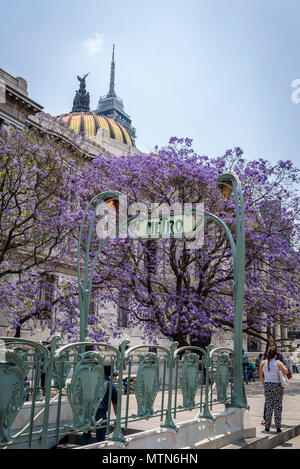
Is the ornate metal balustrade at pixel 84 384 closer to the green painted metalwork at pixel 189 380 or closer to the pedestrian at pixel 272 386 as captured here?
the green painted metalwork at pixel 189 380

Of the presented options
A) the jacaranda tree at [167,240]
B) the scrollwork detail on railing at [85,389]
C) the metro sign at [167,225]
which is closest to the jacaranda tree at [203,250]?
the jacaranda tree at [167,240]

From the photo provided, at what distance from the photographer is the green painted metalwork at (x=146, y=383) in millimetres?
5941

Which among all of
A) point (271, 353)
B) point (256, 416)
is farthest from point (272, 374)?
point (256, 416)

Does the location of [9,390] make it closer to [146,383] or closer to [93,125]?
[146,383]

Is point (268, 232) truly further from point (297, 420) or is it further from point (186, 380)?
point (186, 380)

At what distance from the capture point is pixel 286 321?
A: 22.3m

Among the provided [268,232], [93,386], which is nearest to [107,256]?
[268,232]

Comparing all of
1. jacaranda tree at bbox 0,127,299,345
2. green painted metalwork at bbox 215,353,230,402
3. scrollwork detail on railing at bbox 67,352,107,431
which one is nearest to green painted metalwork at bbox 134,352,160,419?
scrollwork detail on railing at bbox 67,352,107,431

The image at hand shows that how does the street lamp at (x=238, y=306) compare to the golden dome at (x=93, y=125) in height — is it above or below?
below

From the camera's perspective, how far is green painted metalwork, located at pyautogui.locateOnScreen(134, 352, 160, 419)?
594 centimetres

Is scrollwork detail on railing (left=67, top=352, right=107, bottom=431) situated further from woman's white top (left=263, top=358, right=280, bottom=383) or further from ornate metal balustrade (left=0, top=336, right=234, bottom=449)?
woman's white top (left=263, top=358, right=280, bottom=383)

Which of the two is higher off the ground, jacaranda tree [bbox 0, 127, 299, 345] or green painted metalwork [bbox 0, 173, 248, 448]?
jacaranda tree [bbox 0, 127, 299, 345]

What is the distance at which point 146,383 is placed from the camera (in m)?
6.03

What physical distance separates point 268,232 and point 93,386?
16.3 m
